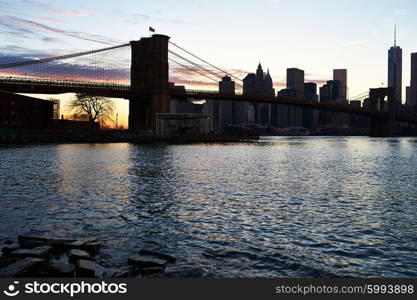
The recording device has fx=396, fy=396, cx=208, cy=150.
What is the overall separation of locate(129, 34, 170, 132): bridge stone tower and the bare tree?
741 cm

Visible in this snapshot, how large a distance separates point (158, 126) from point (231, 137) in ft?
80.0

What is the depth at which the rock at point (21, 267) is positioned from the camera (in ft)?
29.1

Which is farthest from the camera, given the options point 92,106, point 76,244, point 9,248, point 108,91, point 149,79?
point 92,106

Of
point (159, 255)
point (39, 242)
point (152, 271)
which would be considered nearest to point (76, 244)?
point (39, 242)

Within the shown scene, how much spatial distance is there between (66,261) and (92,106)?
109 metres

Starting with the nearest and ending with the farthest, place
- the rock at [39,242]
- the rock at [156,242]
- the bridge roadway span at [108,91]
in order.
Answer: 1. the rock at [39,242]
2. the rock at [156,242]
3. the bridge roadway span at [108,91]

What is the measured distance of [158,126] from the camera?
11025 centimetres

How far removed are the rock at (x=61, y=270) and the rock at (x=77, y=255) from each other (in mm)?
837

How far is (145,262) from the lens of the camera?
10.0 metres

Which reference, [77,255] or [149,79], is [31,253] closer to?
[77,255]

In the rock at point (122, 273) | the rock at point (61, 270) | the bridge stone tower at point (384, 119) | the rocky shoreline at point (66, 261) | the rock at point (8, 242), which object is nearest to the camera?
the rock at point (61, 270)

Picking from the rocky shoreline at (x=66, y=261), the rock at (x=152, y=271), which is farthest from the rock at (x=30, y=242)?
the rock at (x=152, y=271)

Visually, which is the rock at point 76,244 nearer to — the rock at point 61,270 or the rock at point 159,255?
the rock at point 159,255

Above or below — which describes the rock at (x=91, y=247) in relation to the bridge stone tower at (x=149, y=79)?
below
